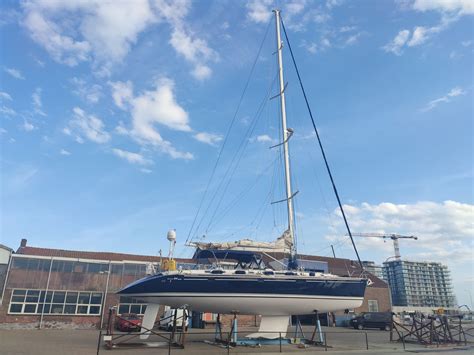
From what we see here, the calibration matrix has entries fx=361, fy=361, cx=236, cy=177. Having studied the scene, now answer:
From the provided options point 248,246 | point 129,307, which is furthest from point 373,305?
point 248,246

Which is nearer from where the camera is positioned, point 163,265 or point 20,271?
point 163,265

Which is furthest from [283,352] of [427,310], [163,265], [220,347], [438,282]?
[438,282]

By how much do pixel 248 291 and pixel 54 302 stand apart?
68.4ft

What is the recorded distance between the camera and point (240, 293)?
60.5ft

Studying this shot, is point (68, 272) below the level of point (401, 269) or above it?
below

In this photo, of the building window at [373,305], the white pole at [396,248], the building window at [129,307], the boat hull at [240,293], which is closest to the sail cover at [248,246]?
the boat hull at [240,293]

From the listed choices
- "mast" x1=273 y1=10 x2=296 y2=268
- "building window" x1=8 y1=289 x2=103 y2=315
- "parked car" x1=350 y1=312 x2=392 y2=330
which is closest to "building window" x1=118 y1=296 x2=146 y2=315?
"building window" x1=8 y1=289 x2=103 y2=315

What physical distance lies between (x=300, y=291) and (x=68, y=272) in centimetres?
2256

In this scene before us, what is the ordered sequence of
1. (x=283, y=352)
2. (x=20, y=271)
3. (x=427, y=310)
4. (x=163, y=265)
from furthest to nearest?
(x=427, y=310) < (x=20, y=271) < (x=163, y=265) < (x=283, y=352)

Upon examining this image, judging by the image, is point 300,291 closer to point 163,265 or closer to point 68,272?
point 163,265

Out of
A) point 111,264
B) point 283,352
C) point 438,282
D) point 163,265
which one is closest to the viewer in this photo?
point 283,352

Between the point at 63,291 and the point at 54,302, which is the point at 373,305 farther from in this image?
the point at 54,302

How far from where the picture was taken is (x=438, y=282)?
160 m

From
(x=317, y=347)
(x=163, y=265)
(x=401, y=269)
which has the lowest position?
(x=317, y=347)
